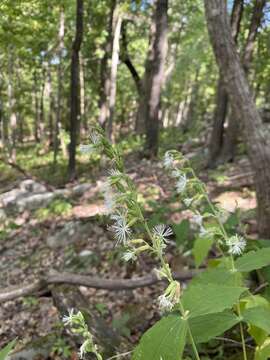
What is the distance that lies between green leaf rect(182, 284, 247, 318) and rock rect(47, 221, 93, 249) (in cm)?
611

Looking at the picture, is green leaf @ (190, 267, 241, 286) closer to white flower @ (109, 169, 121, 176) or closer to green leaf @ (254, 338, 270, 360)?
green leaf @ (254, 338, 270, 360)

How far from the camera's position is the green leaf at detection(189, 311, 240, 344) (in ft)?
4.99

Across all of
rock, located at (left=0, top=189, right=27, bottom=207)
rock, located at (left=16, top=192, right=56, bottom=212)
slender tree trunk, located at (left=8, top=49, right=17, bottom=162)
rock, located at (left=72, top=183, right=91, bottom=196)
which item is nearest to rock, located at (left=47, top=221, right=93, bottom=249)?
rock, located at (left=16, top=192, right=56, bottom=212)

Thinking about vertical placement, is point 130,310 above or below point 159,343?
below

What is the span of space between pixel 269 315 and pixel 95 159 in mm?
13801

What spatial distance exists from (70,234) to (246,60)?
6.51m

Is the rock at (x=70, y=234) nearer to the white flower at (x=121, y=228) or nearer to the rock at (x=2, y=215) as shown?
the rock at (x=2, y=215)

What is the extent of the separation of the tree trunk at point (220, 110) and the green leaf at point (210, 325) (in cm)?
915

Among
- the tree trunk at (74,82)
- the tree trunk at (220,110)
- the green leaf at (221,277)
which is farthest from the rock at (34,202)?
the green leaf at (221,277)

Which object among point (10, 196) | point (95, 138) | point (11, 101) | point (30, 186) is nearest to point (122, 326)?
point (95, 138)

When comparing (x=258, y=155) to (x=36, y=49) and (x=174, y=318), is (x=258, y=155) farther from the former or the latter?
(x=36, y=49)

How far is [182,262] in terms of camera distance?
5.46 m

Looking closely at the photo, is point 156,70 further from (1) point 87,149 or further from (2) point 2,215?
(1) point 87,149

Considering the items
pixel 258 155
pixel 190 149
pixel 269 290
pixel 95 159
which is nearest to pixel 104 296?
pixel 258 155
